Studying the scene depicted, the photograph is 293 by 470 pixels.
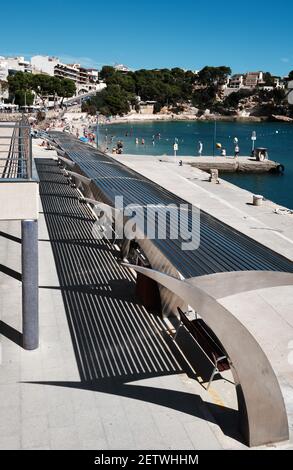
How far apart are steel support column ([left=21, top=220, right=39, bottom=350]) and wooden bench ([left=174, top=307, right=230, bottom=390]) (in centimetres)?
233

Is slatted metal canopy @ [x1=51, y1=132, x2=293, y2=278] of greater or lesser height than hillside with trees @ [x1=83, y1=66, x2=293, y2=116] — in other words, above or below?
below

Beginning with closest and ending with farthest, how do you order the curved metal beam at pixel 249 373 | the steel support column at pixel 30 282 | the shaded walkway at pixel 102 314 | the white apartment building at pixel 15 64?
1. the curved metal beam at pixel 249 373
2. the steel support column at pixel 30 282
3. the shaded walkway at pixel 102 314
4. the white apartment building at pixel 15 64

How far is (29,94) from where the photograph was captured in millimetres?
99250

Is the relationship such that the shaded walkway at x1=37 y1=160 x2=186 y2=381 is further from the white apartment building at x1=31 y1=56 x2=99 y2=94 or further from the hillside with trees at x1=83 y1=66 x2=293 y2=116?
the white apartment building at x1=31 y1=56 x2=99 y2=94

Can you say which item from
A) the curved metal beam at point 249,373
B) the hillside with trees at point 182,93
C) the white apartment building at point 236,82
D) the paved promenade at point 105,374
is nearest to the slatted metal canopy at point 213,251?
the curved metal beam at point 249,373

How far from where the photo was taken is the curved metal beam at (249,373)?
567 centimetres

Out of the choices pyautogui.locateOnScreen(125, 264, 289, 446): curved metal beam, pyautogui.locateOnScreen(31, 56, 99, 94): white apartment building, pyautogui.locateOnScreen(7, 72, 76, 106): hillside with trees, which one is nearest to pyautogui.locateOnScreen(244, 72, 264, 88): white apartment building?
pyautogui.locateOnScreen(31, 56, 99, 94): white apartment building

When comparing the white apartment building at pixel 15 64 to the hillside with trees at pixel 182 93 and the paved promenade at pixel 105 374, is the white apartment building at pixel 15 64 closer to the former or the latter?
the hillside with trees at pixel 182 93

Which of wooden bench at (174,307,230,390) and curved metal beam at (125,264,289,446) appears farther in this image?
wooden bench at (174,307,230,390)

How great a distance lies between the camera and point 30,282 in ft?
23.4

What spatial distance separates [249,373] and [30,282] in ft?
11.2

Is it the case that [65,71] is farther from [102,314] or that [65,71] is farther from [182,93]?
[102,314]

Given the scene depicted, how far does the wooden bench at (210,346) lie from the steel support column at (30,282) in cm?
233

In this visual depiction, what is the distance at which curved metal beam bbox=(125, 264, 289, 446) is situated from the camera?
18.6ft
